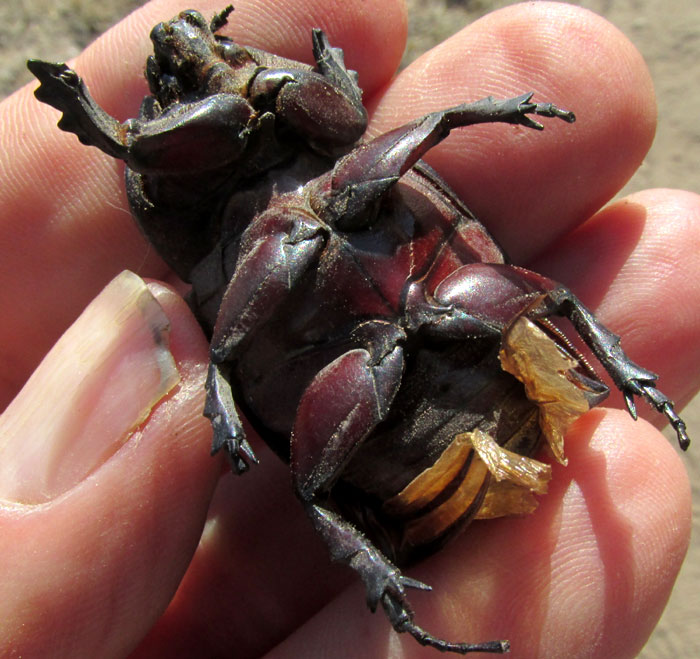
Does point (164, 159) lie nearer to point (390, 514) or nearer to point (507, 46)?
point (390, 514)

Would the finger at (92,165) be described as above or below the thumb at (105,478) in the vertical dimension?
above

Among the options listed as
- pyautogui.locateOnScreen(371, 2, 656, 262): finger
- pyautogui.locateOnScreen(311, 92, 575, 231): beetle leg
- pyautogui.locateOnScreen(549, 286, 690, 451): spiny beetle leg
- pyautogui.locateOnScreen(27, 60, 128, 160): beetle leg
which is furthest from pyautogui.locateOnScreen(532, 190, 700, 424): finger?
pyautogui.locateOnScreen(27, 60, 128, 160): beetle leg

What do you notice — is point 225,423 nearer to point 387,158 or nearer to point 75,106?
point 387,158

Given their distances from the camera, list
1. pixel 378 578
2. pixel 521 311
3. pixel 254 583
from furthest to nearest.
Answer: pixel 254 583 < pixel 521 311 < pixel 378 578

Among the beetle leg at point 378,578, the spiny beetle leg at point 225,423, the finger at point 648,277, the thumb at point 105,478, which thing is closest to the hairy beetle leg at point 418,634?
the beetle leg at point 378,578

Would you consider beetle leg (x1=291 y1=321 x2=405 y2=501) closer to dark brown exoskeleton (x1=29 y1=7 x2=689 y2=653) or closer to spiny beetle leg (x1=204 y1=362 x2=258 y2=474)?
dark brown exoskeleton (x1=29 y1=7 x2=689 y2=653)

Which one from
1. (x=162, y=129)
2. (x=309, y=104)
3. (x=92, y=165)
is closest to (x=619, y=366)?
(x=309, y=104)

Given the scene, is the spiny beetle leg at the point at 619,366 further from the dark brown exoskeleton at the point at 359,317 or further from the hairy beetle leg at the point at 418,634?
A: the hairy beetle leg at the point at 418,634
